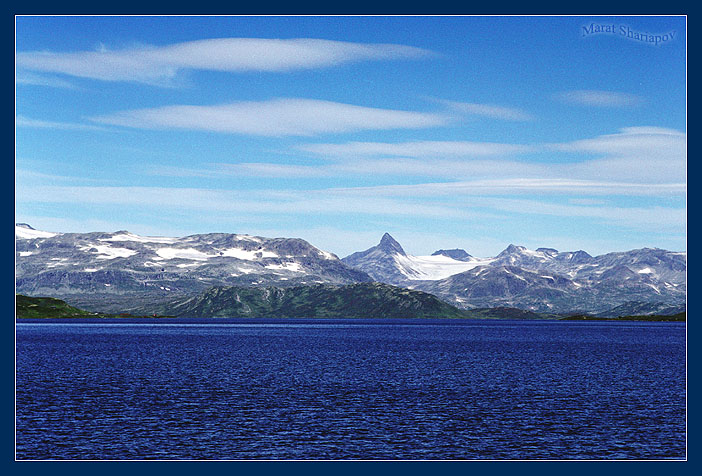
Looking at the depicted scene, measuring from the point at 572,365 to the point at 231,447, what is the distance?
124357mm

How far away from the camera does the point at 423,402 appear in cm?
10781

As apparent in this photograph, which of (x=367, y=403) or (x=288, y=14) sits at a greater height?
(x=288, y=14)

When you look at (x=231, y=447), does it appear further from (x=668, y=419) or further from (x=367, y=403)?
(x=668, y=419)

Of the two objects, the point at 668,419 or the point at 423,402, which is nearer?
the point at 668,419

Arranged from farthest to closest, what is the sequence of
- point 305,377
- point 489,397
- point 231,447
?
1. point 305,377
2. point 489,397
3. point 231,447

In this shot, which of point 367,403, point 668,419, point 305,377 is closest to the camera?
point 668,419

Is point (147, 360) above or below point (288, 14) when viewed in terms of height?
below

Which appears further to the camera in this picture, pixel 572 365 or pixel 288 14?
pixel 572 365

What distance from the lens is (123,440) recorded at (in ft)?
255

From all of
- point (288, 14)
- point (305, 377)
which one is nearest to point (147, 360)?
point (305, 377)

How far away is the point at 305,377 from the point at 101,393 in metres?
39.4

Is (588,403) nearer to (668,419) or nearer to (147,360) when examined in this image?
(668,419)

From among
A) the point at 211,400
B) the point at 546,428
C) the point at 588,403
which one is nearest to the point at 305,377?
the point at 211,400

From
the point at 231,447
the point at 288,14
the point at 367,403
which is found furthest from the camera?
the point at 367,403
